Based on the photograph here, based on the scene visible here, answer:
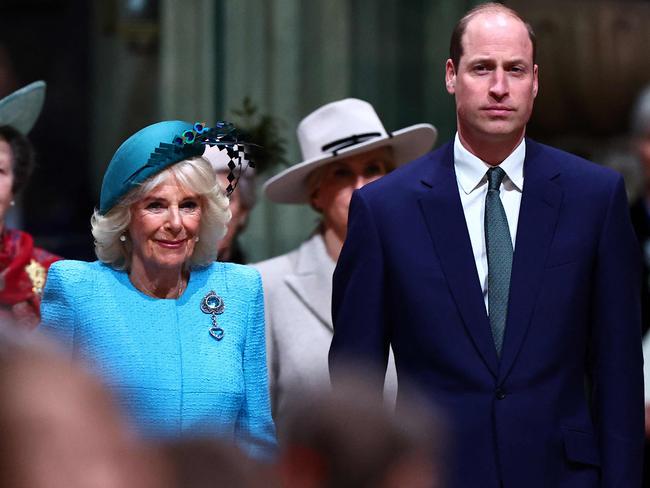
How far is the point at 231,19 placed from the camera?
7023 mm

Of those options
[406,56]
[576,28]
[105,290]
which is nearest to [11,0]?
[406,56]

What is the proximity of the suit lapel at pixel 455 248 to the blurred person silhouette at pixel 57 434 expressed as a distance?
2.34m

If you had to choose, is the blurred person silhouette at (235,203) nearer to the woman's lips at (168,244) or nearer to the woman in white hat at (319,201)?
the woman in white hat at (319,201)

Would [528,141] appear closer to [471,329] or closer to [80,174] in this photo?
[471,329]

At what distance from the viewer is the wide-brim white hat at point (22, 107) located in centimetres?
451

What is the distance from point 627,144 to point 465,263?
3451 mm

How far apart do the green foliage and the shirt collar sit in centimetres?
240

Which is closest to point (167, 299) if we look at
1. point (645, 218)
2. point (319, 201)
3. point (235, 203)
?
point (319, 201)

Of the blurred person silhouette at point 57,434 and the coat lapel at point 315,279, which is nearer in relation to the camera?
the blurred person silhouette at point 57,434

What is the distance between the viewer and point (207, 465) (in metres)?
1.32

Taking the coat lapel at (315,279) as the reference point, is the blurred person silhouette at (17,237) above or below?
above

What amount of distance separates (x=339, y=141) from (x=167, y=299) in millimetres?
1537

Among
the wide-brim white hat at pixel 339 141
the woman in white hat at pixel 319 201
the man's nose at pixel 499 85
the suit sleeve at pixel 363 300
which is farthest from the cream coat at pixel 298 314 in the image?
the man's nose at pixel 499 85

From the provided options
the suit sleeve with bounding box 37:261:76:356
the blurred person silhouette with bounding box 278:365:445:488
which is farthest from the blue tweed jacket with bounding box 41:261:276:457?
the blurred person silhouette with bounding box 278:365:445:488
